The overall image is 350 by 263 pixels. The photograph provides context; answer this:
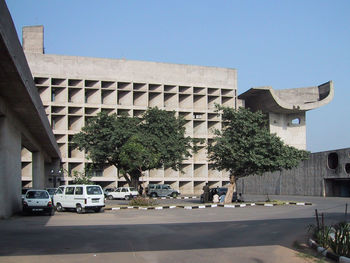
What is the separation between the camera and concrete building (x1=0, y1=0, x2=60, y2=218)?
13442 millimetres

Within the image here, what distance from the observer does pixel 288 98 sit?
72.3 m

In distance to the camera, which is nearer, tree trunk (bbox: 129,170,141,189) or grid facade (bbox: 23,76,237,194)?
tree trunk (bbox: 129,170,141,189)

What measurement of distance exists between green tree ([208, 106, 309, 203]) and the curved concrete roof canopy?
33.3 m

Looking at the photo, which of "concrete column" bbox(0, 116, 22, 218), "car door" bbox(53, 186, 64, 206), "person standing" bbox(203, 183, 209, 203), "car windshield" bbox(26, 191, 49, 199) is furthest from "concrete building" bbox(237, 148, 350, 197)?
"concrete column" bbox(0, 116, 22, 218)

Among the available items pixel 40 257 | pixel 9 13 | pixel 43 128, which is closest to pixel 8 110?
pixel 43 128

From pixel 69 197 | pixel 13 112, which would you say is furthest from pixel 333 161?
pixel 13 112

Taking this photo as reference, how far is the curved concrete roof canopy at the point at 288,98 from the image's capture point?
2608 inches

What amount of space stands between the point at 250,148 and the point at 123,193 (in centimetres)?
1906

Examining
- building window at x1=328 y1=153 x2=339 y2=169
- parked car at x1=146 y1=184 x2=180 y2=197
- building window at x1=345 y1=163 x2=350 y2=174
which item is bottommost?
parked car at x1=146 y1=184 x2=180 y2=197

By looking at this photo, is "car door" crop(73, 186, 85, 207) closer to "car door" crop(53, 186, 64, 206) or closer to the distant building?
"car door" crop(53, 186, 64, 206)

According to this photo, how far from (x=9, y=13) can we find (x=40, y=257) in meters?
7.51

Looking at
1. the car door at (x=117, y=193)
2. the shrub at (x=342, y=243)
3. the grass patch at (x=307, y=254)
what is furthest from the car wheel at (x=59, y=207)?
the shrub at (x=342, y=243)

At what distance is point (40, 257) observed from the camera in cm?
1020

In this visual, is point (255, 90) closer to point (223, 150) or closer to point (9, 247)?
point (223, 150)
